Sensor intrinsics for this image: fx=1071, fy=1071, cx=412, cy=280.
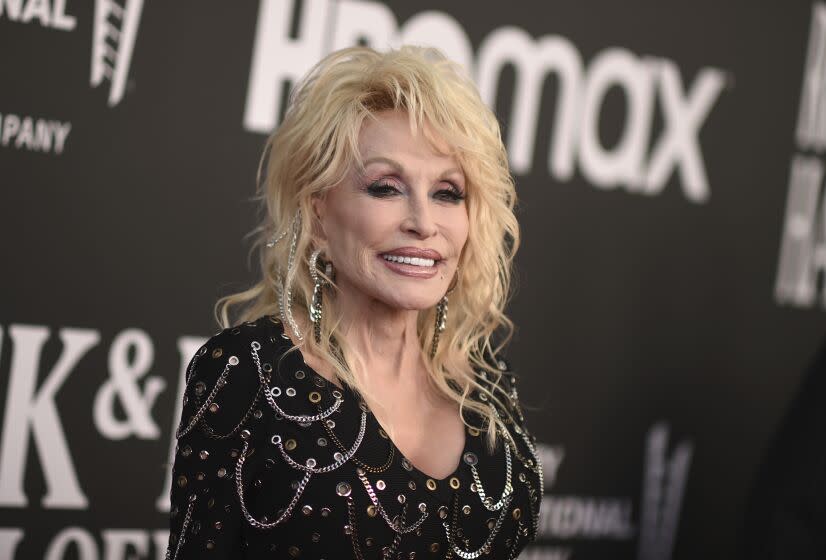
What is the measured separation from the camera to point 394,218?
5.87ft

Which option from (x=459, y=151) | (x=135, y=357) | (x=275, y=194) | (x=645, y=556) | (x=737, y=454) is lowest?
(x=645, y=556)

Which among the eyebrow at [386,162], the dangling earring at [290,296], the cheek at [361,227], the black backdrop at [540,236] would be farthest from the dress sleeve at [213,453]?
the black backdrop at [540,236]

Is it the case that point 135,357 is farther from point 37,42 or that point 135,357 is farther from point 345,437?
point 345,437

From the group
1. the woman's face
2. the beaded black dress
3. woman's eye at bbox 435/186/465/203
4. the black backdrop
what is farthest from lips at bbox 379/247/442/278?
the black backdrop

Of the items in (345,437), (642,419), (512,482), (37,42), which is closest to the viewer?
(345,437)

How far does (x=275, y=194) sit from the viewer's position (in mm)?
1901

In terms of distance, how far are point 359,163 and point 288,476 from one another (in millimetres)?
526

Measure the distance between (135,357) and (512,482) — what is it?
4.34ft

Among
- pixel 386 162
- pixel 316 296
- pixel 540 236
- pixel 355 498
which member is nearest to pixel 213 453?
pixel 355 498

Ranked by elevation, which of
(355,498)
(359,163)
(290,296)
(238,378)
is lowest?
(355,498)

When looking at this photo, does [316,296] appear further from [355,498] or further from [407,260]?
Answer: [355,498]

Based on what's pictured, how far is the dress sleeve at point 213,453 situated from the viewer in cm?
164

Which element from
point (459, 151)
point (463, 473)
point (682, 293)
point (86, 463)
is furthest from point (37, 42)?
point (682, 293)

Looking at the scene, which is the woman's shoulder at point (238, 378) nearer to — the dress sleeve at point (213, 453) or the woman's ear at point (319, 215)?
the dress sleeve at point (213, 453)
